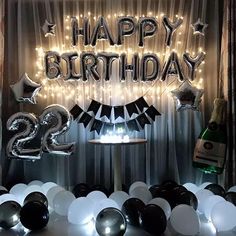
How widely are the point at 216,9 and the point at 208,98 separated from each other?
0.80 metres

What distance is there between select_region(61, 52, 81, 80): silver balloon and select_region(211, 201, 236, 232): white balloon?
5.30 feet

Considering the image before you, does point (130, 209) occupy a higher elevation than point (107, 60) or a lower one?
lower

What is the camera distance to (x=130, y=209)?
215 centimetres

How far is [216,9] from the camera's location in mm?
2994

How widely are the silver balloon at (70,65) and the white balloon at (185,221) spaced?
1510 millimetres

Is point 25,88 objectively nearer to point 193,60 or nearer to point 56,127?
point 56,127

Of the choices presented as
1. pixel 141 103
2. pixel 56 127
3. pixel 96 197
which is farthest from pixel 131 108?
pixel 96 197

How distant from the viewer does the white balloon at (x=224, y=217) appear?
6.66ft

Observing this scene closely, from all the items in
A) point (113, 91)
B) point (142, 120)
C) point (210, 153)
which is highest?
point (113, 91)

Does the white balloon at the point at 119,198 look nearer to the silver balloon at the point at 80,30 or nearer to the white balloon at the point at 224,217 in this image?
the white balloon at the point at 224,217

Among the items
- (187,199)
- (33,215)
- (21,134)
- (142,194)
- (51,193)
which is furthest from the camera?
(21,134)

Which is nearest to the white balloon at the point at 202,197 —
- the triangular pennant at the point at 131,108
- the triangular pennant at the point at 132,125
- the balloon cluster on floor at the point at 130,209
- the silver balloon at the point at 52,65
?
the balloon cluster on floor at the point at 130,209

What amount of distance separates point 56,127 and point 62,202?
684 millimetres

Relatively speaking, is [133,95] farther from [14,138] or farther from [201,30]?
[14,138]
